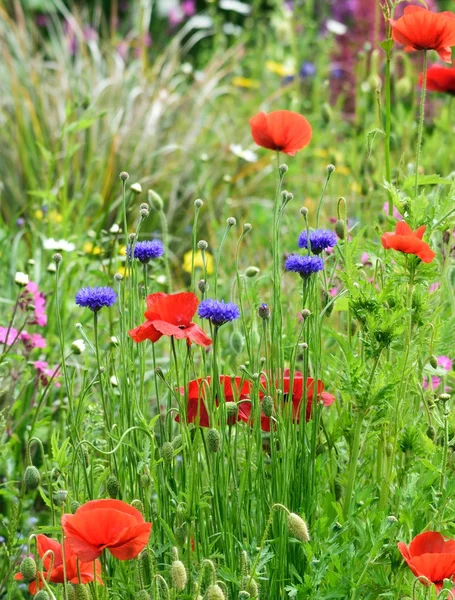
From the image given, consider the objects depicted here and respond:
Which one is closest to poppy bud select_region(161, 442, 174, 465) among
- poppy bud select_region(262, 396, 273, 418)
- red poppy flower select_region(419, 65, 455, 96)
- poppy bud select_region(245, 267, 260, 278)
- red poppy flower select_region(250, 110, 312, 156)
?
poppy bud select_region(262, 396, 273, 418)

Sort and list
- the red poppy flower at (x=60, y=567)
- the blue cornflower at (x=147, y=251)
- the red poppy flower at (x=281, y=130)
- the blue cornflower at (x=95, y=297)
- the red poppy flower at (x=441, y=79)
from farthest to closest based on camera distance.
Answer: the red poppy flower at (x=441, y=79)
the red poppy flower at (x=281, y=130)
the blue cornflower at (x=147, y=251)
the blue cornflower at (x=95, y=297)
the red poppy flower at (x=60, y=567)

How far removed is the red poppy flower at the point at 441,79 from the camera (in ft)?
7.93

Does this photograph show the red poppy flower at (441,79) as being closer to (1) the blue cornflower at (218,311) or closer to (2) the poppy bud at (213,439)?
(1) the blue cornflower at (218,311)

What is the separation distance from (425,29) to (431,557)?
93cm

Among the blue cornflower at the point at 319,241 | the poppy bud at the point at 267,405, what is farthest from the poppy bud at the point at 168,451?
the blue cornflower at the point at 319,241

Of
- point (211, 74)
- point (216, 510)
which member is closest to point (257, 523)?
point (216, 510)

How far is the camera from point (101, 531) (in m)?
1.22

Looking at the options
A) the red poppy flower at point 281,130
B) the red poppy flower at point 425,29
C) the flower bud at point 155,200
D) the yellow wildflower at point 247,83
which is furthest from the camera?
the yellow wildflower at point 247,83

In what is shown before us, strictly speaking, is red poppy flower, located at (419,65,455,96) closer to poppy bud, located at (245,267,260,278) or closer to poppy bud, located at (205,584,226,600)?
poppy bud, located at (245,267,260,278)

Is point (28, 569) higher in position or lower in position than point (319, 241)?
lower

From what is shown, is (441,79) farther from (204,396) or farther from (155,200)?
(204,396)

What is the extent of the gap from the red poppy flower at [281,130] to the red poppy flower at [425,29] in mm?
236

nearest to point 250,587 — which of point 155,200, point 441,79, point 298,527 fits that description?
point 298,527

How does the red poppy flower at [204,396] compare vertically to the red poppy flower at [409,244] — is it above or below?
below
